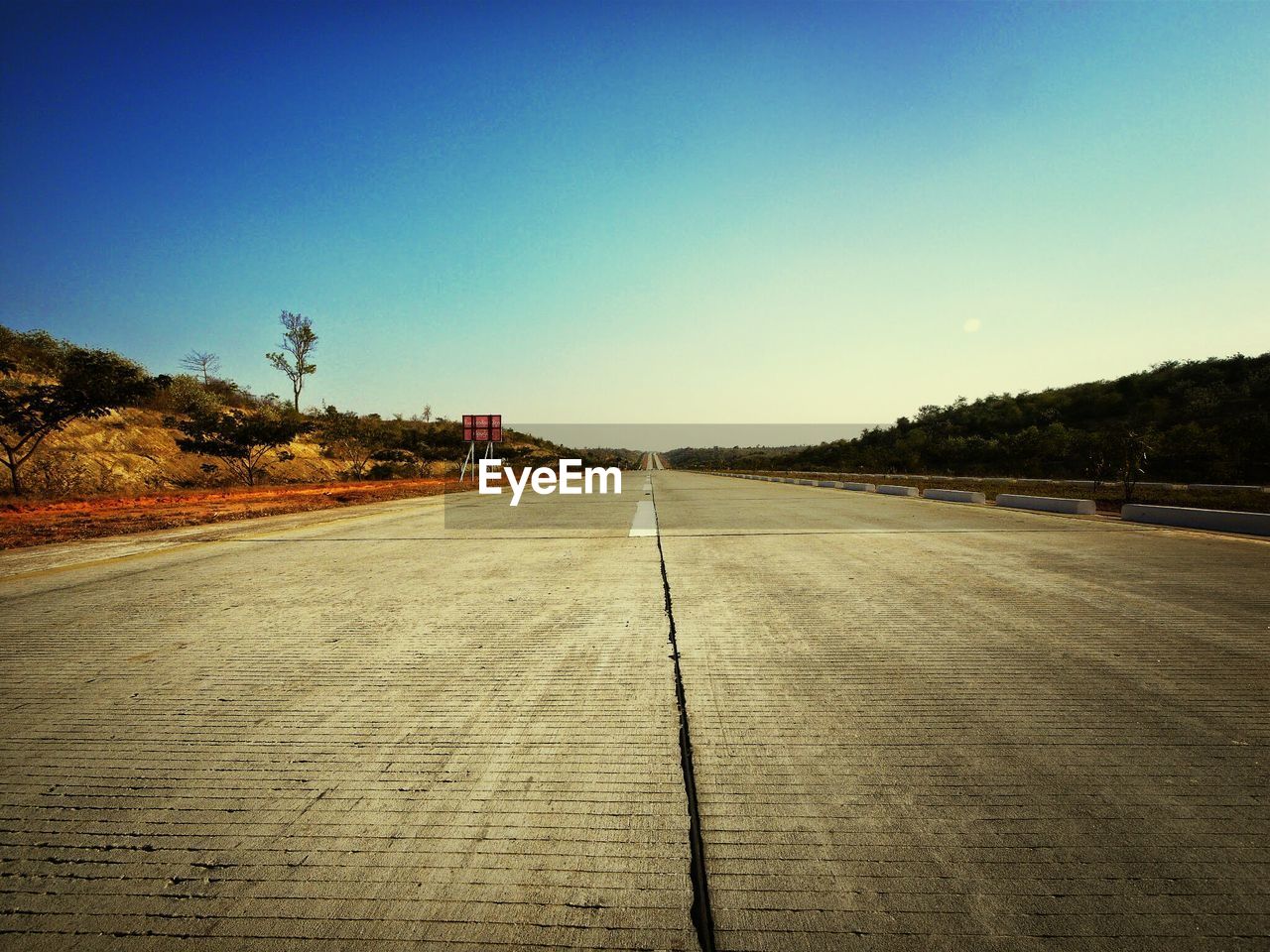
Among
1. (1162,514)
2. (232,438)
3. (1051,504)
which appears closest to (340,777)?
(1162,514)

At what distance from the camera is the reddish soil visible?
34.1 ft

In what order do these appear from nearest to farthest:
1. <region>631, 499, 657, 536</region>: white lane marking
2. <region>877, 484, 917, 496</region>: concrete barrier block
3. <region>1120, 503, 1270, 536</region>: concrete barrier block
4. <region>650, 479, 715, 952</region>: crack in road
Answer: <region>650, 479, 715, 952</region>: crack in road
<region>1120, 503, 1270, 536</region>: concrete barrier block
<region>631, 499, 657, 536</region>: white lane marking
<region>877, 484, 917, 496</region>: concrete barrier block

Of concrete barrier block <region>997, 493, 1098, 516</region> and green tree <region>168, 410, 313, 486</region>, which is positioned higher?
green tree <region>168, 410, 313, 486</region>

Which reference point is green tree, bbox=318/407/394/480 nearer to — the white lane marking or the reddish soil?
the reddish soil

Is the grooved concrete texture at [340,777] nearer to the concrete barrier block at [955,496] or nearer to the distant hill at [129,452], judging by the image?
the concrete barrier block at [955,496]

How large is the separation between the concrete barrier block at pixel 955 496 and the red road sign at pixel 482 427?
24612mm

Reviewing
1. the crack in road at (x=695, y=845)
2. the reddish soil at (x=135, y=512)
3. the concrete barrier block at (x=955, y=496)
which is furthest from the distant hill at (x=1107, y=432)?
the reddish soil at (x=135, y=512)

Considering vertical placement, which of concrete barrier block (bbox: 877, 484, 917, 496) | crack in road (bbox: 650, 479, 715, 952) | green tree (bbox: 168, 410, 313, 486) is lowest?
crack in road (bbox: 650, 479, 715, 952)

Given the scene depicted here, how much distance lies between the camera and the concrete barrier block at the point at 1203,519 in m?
7.98

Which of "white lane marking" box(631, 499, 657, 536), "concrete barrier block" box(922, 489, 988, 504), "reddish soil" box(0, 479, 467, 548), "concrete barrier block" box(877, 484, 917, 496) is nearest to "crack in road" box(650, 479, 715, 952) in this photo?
"white lane marking" box(631, 499, 657, 536)

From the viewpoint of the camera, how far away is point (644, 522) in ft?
36.2

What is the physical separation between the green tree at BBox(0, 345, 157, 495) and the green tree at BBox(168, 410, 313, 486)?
3.95 m

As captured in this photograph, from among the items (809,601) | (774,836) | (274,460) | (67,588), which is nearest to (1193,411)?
(809,601)

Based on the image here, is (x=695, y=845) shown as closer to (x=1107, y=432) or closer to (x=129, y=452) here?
(x=1107, y=432)
